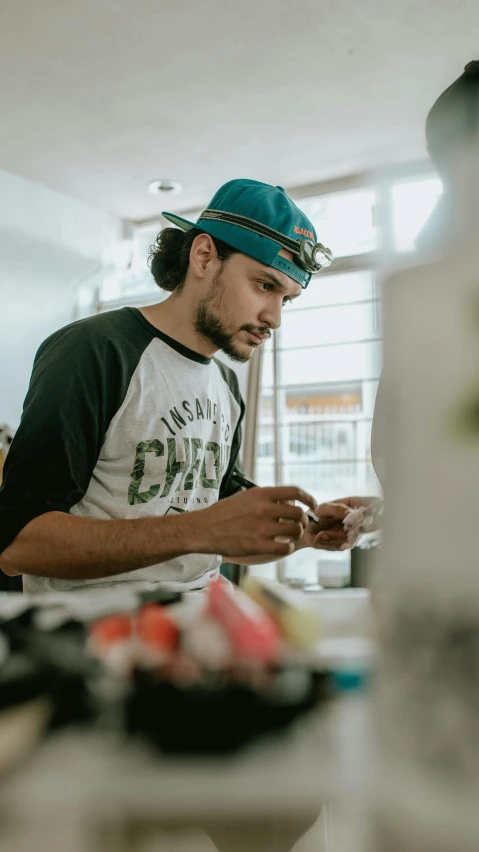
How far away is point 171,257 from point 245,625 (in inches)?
43.5

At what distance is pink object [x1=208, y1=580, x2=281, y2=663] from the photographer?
0.14 meters

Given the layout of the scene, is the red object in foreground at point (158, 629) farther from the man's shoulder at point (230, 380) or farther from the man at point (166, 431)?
the man's shoulder at point (230, 380)

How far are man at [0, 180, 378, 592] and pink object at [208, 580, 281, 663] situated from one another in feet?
0.75

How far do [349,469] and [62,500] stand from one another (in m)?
2.89

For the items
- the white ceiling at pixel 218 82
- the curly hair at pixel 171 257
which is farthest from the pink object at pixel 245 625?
the white ceiling at pixel 218 82

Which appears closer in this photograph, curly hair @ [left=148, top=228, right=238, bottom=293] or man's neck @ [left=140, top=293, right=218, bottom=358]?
man's neck @ [left=140, top=293, right=218, bottom=358]

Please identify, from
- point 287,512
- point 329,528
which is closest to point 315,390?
point 329,528

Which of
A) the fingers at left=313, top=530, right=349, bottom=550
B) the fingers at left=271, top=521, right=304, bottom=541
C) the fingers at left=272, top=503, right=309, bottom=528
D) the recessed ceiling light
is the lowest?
the fingers at left=313, top=530, right=349, bottom=550

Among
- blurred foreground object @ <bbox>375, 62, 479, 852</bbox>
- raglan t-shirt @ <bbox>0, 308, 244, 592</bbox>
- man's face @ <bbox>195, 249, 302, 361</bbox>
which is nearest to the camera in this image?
blurred foreground object @ <bbox>375, 62, 479, 852</bbox>

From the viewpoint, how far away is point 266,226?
708 mm

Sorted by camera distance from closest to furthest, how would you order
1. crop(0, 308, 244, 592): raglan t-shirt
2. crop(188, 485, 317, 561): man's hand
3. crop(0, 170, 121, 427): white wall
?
crop(188, 485, 317, 561): man's hand
crop(0, 308, 244, 592): raglan t-shirt
crop(0, 170, 121, 427): white wall

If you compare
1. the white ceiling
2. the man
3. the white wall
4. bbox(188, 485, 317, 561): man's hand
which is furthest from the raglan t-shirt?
the white wall

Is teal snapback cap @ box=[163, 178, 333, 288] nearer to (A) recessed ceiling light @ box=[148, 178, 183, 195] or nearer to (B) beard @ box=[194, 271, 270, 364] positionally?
(B) beard @ box=[194, 271, 270, 364]

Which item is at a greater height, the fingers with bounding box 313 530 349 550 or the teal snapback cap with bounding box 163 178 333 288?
the teal snapback cap with bounding box 163 178 333 288
